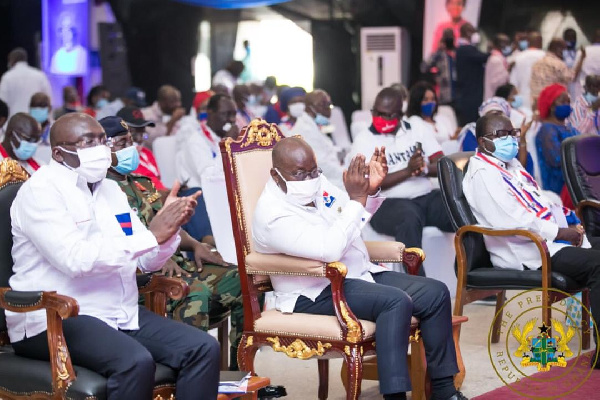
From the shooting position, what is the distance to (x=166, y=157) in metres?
8.56

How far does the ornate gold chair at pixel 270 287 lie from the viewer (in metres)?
4.05

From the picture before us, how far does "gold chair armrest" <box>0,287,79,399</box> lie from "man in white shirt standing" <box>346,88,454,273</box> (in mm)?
3532

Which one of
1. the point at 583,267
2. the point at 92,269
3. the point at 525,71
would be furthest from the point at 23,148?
the point at 525,71

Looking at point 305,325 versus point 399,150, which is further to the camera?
point 399,150

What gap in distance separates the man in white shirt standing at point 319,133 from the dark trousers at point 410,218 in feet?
3.34

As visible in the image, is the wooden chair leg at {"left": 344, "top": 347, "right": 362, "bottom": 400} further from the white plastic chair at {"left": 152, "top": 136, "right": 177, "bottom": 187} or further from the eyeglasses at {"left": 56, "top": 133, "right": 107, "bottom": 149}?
the white plastic chair at {"left": 152, "top": 136, "right": 177, "bottom": 187}

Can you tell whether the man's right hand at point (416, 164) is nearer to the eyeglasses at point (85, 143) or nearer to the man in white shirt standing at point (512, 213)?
the man in white shirt standing at point (512, 213)

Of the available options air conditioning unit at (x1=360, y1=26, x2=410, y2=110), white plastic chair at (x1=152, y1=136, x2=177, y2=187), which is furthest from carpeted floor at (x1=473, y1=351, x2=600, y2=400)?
air conditioning unit at (x1=360, y1=26, x2=410, y2=110)

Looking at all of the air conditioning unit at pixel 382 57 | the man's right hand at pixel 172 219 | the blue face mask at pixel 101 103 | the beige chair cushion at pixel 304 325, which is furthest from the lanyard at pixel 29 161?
the air conditioning unit at pixel 382 57

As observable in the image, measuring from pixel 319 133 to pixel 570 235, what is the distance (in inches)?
122

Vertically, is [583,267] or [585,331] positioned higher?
[583,267]

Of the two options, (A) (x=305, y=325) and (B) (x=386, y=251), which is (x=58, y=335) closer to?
(A) (x=305, y=325)

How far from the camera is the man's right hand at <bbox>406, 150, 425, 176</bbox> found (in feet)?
21.2

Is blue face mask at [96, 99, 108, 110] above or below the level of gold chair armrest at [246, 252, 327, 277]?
below
